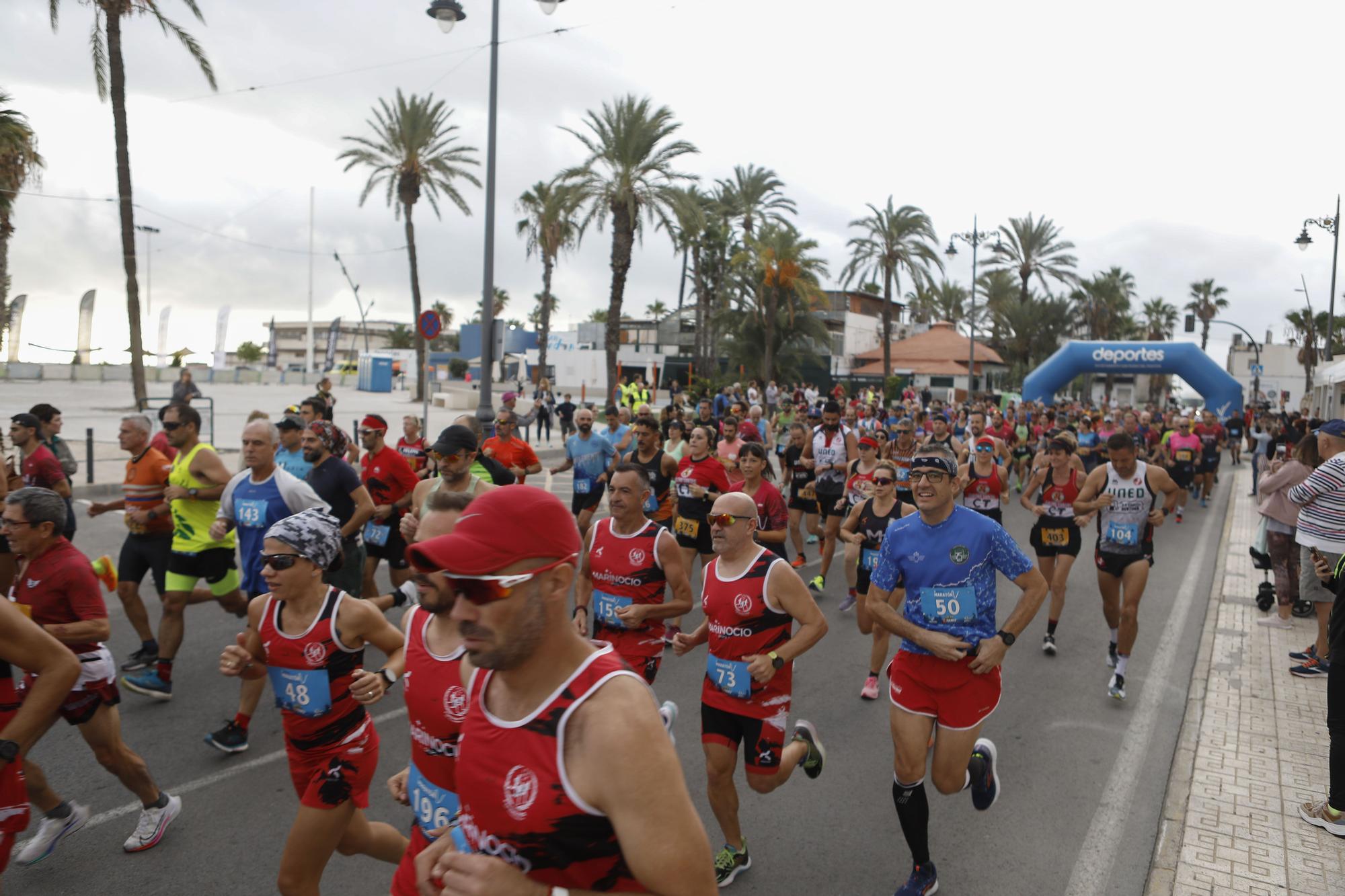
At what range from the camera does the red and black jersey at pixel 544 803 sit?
1639mm

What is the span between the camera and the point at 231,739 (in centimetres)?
543

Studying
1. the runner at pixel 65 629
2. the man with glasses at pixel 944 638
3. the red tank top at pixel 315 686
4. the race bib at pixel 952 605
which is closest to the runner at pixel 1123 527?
the man with glasses at pixel 944 638

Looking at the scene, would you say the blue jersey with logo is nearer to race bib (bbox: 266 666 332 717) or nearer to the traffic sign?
race bib (bbox: 266 666 332 717)

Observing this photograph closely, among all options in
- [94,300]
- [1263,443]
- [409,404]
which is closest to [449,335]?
[94,300]

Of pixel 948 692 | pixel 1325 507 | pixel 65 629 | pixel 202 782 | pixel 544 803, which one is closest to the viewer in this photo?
pixel 544 803

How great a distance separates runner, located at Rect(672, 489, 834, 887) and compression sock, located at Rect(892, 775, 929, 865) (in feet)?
1.84

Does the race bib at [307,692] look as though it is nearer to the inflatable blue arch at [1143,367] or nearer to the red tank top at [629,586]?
the red tank top at [629,586]

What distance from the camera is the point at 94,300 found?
55.9 metres

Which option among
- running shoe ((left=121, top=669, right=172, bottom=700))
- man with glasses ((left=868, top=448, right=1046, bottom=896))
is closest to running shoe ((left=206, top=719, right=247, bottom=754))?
running shoe ((left=121, top=669, right=172, bottom=700))

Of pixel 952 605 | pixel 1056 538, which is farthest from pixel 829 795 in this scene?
pixel 1056 538

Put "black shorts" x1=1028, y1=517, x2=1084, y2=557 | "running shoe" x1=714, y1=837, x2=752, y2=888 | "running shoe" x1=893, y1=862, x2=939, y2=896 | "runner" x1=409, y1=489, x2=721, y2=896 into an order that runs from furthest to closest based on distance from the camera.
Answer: "black shorts" x1=1028, y1=517, x2=1084, y2=557
"running shoe" x1=714, y1=837, x2=752, y2=888
"running shoe" x1=893, y1=862, x2=939, y2=896
"runner" x1=409, y1=489, x2=721, y2=896

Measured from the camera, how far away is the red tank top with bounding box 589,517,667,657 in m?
4.85

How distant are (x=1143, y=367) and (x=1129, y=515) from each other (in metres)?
28.4

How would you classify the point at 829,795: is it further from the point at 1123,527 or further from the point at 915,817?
the point at 1123,527
